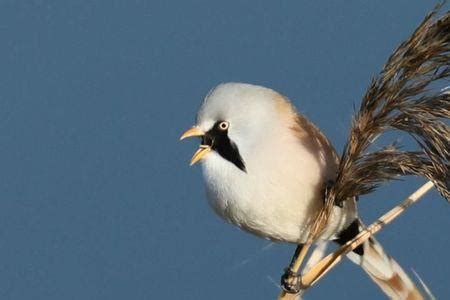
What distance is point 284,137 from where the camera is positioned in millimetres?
1911

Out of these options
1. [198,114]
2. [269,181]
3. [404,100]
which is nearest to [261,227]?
[269,181]

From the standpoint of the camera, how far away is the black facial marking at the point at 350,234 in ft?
6.81

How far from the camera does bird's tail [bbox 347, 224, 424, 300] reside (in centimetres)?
204

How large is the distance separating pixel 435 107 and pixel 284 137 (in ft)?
1.10

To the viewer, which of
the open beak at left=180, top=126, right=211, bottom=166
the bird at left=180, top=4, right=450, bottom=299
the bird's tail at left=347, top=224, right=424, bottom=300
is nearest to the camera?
the bird at left=180, top=4, right=450, bottom=299

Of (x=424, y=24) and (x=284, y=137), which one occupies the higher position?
(x=424, y=24)

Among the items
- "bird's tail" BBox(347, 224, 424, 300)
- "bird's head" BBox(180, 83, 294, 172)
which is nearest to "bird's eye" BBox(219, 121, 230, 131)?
"bird's head" BBox(180, 83, 294, 172)

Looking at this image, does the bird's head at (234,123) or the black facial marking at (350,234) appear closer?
the bird's head at (234,123)

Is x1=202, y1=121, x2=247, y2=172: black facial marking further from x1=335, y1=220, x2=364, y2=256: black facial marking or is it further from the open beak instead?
x1=335, y1=220, x2=364, y2=256: black facial marking

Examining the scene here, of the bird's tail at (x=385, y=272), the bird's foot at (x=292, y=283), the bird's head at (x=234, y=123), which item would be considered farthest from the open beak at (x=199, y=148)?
the bird's tail at (x=385, y=272)

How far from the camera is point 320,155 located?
1.96m

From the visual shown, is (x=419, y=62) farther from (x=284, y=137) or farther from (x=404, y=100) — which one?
(x=284, y=137)

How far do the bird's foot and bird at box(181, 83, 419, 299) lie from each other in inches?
3.8

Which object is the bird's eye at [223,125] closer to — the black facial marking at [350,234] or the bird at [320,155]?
the bird at [320,155]
